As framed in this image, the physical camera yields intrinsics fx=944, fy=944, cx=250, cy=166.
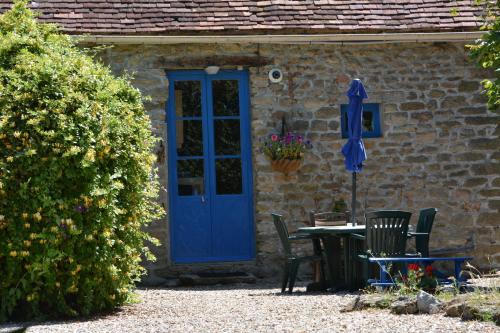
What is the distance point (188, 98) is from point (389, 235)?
402cm

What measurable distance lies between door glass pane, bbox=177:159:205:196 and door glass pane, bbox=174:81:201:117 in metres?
0.65

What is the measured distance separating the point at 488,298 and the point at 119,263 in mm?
3224

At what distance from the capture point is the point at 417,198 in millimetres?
12633

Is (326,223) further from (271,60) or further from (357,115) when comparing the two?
(271,60)

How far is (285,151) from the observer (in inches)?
476

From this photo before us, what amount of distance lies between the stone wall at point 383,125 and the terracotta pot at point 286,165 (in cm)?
16

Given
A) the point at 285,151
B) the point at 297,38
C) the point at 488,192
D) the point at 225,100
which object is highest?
the point at 297,38

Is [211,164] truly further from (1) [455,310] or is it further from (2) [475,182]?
(1) [455,310]

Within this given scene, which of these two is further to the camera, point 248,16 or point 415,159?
point 415,159

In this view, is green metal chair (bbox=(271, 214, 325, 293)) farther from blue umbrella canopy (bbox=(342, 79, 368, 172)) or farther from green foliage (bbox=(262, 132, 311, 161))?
green foliage (bbox=(262, 132, 311, 161))

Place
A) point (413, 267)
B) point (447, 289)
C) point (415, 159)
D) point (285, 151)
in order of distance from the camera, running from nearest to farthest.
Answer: point (447, 289) < point (413, 267) < point (285, 151) < point (415, 159)

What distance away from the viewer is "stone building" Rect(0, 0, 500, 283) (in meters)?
12.3

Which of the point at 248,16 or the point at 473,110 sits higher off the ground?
the point at 248,16

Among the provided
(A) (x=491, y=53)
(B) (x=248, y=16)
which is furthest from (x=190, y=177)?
(A) (x=491, y=53)
